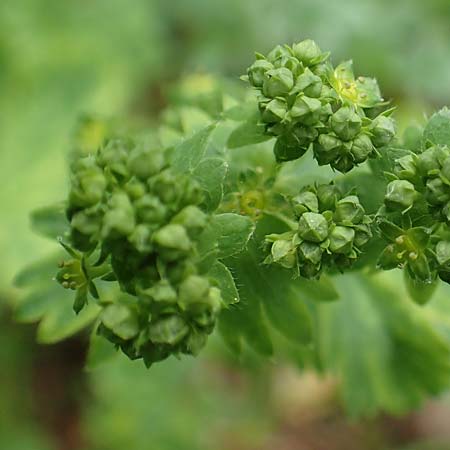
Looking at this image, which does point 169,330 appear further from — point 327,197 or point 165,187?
point 327,197

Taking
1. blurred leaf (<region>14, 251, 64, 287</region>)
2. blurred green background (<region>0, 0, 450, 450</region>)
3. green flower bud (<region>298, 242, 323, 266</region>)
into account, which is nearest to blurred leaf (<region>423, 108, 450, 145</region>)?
green flower bud (<region>298, 242, 323, 266</region>)

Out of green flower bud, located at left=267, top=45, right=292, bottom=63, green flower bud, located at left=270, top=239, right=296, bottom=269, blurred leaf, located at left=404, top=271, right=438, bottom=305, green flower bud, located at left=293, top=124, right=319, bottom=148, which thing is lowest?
blurred leaf, located at left=404, top=271, right=438, bottom=305

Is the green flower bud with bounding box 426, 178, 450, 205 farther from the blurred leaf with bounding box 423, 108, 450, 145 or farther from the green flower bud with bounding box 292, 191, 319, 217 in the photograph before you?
the green flower bud with bounding box 292, 191, 319, 217

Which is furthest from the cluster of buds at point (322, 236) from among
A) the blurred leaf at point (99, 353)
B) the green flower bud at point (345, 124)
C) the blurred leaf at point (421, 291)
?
the blurred leaf at point (99, 353)

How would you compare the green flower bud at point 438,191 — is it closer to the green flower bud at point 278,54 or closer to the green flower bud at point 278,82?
the green flower bud at point 278,82

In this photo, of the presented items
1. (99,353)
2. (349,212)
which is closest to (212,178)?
(349,212)
